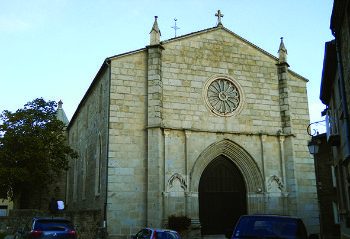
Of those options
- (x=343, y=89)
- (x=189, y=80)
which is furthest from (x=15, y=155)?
(x=343, y=89)

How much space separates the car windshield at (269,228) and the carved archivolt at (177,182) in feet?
32.5

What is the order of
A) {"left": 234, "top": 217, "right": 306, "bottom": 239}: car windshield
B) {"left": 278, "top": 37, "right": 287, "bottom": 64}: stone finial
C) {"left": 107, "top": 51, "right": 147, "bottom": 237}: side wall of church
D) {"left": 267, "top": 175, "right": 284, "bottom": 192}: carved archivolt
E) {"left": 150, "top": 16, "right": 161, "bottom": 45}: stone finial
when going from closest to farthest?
{"left": 234, "top": 217, "right": 306, "bottom": 239}: car windshield
{"left": 107, "top": 51, "right": 147, "bottom": 237}: side wall of church
{"left": 150, "top": 16, "right": 161, "bottom": 45}: stone finial
{"left": 267, "top": 175, "right": 284, "bottom": 192}: carved archivolt
{"left": 278, "top": 37, "right": 287, "bottom": 64}: stone finial

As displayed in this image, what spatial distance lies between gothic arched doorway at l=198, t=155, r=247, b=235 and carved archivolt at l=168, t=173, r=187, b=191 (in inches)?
59.0

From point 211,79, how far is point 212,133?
2.87 metres

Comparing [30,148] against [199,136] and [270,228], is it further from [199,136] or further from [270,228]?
[270,228]

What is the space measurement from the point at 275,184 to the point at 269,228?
1240 cm

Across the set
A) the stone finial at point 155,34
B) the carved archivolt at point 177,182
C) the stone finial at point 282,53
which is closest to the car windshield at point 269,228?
the carved archivolt at point 177,182

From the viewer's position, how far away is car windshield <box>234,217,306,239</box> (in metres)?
8.04

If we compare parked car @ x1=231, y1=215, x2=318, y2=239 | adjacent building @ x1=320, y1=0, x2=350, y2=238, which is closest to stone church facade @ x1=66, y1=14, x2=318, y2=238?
adjacent building @ x1=320, y1=0, x2=350, y2=238

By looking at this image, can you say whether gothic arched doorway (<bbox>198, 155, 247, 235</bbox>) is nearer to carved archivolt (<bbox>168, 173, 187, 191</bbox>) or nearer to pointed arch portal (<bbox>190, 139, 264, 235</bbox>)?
pointed arch portal (<bbox>190, 139, 264, 235</bbox>)

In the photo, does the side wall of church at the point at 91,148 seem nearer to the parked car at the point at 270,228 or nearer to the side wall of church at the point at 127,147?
the side wall of church at the point at 127,147

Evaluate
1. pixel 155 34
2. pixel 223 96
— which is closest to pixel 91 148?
pixel 155 34

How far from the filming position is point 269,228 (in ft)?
27.0

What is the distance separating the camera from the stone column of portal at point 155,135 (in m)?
17.8
